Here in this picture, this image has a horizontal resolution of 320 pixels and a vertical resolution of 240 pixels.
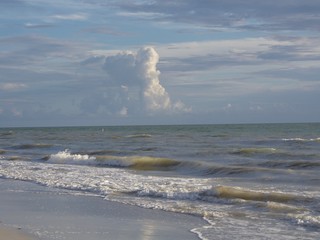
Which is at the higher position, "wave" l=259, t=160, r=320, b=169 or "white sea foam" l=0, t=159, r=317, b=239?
"wave" l=259, t=160, r=320, b=169

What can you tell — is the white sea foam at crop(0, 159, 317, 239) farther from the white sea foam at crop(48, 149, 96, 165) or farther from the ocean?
the white sea foam at crop(48, 149, 96, 165)

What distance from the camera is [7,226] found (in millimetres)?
11859

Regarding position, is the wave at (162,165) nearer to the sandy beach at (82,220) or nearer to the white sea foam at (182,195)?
the white sea foam at (182,195)

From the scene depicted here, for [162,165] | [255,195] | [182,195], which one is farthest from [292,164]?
[182,195]

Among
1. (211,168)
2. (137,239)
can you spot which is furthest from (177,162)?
(137,239)

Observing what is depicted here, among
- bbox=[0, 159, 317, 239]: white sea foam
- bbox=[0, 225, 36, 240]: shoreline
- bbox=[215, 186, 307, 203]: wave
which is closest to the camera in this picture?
bbox=[0, 225, 36, 240]: shoreline

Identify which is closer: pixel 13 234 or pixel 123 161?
pixel 13 234

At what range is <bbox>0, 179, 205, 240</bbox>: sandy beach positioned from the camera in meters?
11.2

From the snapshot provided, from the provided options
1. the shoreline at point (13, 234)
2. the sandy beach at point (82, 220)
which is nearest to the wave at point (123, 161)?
the sandy beach at point (82, 220)

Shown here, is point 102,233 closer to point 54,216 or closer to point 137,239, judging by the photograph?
point 137,239

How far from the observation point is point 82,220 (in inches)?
500

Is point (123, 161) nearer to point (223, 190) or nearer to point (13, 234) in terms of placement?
point (223, 190)

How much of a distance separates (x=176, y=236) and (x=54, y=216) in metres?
3.15

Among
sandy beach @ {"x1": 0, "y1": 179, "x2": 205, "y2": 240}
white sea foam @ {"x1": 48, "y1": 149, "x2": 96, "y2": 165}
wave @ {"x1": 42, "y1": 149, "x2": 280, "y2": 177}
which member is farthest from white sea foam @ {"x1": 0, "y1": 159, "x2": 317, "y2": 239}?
white sea foam @ {"x1": 48, "y1": 149, "x2": 96, "y2": 165}
